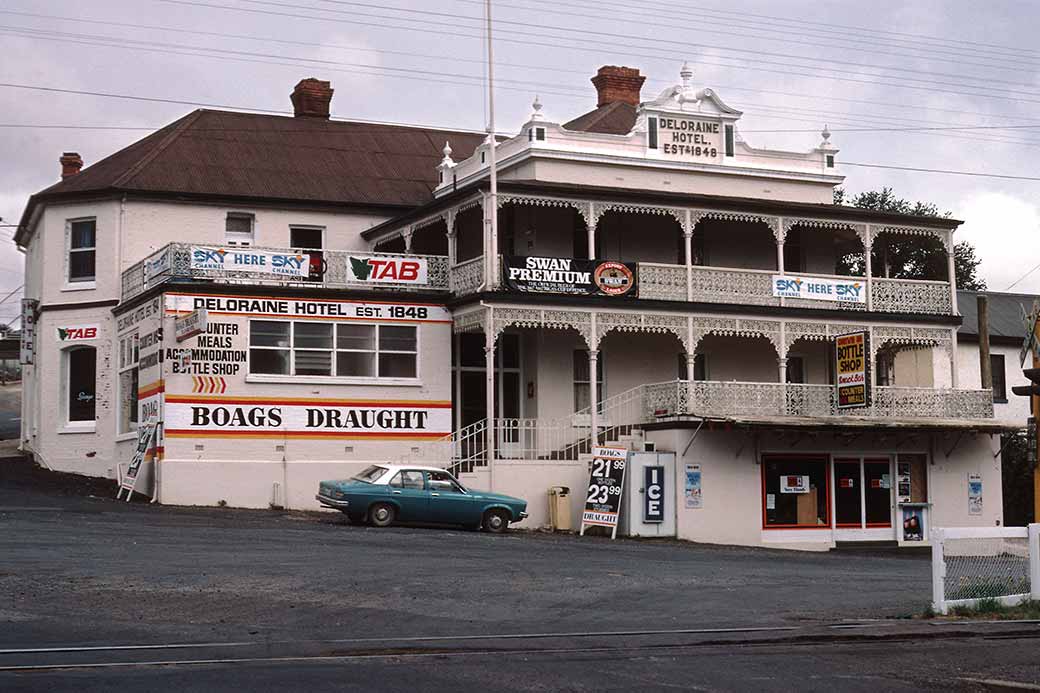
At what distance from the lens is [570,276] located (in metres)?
32.8

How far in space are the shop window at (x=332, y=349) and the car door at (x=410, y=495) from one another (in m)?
5.01

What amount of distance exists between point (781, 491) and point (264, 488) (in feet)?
39.8

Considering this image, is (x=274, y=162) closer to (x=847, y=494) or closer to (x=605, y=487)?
(x=605, y=487)

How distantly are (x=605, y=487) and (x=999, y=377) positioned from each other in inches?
822

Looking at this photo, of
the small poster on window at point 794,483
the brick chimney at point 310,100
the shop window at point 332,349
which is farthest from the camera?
the brick chimney at point 310,100

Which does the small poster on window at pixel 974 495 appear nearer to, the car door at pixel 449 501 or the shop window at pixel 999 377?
the shop window at pixel 999 377

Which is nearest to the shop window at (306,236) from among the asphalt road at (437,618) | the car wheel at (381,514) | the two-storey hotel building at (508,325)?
the two-storey hotel building at (508,325)

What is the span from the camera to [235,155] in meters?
38.9

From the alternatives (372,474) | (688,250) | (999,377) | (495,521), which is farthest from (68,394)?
(999,377)

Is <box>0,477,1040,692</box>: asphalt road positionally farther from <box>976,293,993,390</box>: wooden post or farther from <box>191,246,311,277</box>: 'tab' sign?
<box>976,293,993,390</box>: wooden post

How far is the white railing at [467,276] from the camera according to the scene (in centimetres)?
3262

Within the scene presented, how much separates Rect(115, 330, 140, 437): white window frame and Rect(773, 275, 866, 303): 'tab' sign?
15578mm

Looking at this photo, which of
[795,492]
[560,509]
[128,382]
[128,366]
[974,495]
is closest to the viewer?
[560,509]

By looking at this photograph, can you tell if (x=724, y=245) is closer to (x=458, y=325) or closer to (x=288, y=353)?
(x=458, y=325)
